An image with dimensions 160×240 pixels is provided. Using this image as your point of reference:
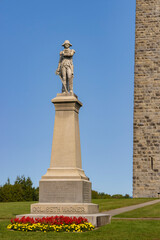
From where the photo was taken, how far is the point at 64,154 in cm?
1833

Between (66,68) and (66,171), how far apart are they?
469 cm

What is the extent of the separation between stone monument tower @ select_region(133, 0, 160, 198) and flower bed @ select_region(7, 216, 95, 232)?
2627 centimetres

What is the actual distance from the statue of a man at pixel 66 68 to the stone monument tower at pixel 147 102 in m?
23.7

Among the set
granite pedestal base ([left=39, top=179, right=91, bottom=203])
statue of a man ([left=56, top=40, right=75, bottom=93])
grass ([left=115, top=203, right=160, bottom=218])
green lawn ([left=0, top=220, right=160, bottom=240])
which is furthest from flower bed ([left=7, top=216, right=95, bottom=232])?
grass ([left=115, top=203, right=160, bottom=218])

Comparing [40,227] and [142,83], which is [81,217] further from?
[142,83]

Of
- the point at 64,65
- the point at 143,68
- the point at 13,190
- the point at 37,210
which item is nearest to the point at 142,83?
the point at 143,68

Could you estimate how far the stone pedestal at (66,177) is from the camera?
17.4 metres

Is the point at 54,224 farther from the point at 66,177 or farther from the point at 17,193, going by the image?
the point at 17,193

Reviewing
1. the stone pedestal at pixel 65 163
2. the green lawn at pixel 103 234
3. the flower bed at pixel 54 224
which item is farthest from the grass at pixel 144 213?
the flower bed at pixel 54 224

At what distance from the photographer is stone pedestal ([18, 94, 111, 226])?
17359mm

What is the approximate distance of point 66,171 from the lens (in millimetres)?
18062

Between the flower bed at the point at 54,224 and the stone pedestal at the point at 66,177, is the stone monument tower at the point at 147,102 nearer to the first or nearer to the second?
the stone pedestal at the point at 66,177

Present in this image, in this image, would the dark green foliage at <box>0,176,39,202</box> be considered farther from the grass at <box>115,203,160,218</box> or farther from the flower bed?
the flower bed

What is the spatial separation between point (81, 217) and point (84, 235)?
1.38m
